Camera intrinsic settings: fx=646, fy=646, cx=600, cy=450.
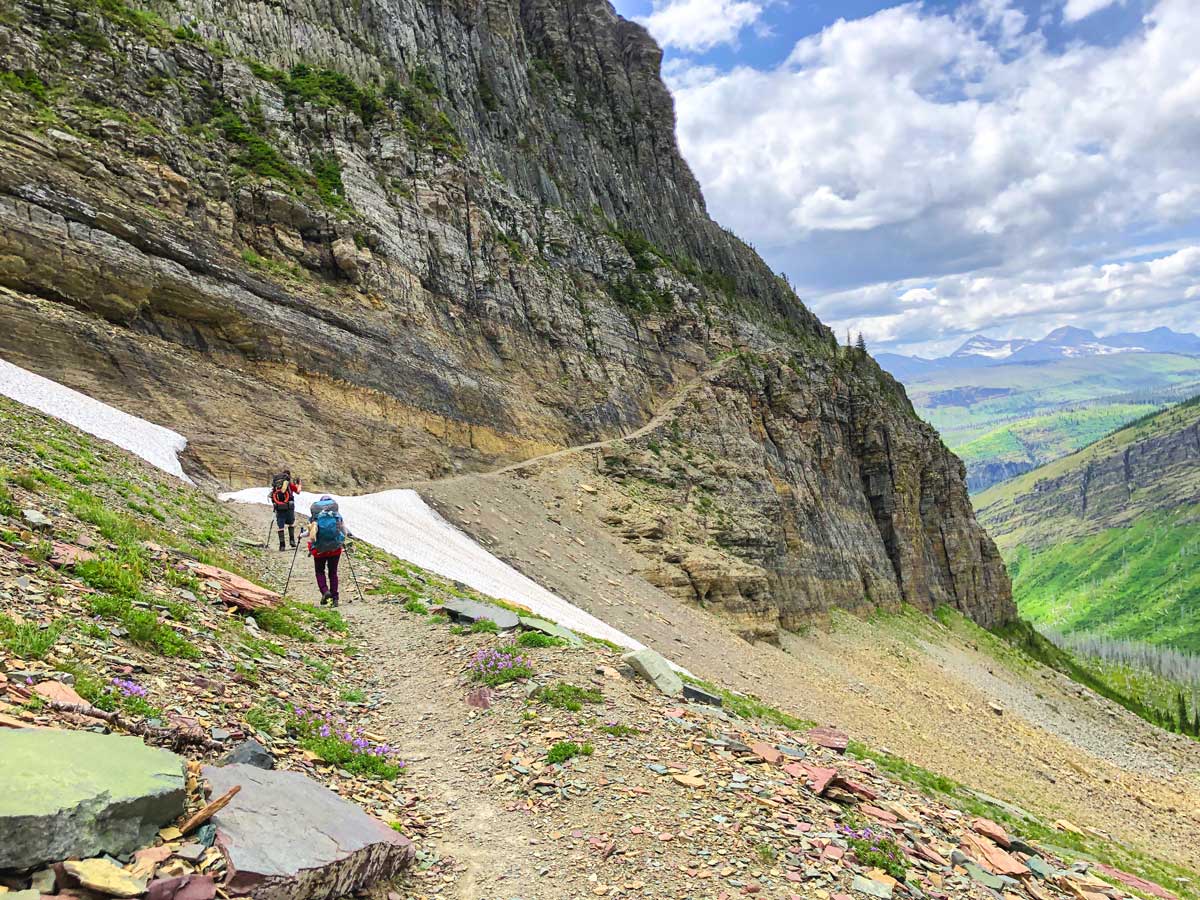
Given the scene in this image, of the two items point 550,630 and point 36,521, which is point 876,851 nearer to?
point 550,630

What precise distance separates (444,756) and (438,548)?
20162mm

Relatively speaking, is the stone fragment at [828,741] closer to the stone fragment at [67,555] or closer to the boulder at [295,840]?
the boulder at [295,840]

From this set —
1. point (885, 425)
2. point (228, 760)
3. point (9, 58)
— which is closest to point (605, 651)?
point (228, 760)

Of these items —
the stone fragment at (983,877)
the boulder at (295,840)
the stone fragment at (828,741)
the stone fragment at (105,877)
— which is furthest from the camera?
the stone fragment at (828,741)

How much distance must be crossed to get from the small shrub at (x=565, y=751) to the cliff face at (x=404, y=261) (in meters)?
24.0

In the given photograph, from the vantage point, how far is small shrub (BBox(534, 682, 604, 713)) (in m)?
10.4

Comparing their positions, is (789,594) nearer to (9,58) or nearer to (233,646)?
(233,646)

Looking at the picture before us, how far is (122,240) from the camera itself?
94.1 feet

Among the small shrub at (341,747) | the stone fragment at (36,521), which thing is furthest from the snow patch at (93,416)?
the small shrub at (341,747)

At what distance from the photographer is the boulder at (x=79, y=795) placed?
13.1 feet

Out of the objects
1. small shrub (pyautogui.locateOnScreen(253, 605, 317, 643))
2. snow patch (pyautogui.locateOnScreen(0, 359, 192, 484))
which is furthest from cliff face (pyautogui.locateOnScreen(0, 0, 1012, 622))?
small shrub (pyautogui.locateOnScreen(253, 605, 317, 643))

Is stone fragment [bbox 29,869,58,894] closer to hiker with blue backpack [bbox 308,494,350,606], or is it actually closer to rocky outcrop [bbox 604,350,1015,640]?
hiker with blue backpack [bbox 308,494,350,606]

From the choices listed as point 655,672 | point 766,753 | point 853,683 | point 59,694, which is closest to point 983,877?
point 766,753

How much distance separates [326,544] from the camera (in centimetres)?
1605
